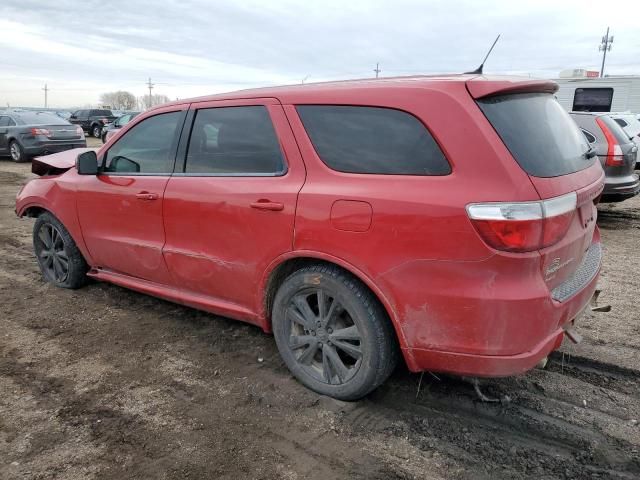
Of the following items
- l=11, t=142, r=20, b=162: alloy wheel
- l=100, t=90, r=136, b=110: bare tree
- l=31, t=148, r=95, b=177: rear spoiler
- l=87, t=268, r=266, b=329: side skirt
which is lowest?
l=87, t=268, r=266, b=329: side skirt

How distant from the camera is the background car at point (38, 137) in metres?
15.2

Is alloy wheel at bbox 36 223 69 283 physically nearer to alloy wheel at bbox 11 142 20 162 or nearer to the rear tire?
the rear tire

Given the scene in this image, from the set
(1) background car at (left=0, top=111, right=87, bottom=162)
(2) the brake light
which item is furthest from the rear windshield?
(2) the brake light

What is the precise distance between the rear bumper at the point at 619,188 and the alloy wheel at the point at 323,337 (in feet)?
18.1

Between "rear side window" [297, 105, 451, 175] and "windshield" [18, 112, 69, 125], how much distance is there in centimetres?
1487

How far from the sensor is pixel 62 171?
4.55 meters

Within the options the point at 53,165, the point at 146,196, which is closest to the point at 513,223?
the point at 146,196

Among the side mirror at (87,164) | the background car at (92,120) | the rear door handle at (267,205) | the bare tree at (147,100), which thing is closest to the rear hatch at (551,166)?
the rear door handle at (267,205)

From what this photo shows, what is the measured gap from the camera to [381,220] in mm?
2488

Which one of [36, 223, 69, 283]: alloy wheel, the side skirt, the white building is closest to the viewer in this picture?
the side skirt

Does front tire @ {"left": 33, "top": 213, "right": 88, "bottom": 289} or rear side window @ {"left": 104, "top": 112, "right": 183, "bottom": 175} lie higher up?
rear side window @ {"left": 104, "top": 112, "right": 183, "bottom": 175}

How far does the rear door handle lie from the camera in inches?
113

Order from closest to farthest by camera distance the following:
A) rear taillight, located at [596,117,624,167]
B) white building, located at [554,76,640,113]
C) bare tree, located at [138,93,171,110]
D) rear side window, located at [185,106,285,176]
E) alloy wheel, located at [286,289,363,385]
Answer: alloy wheel, located at [286,289,363,385] < rear side window, located at [185,106,285,176] < rear taillight, located at [596,117,624,167] < white building, located at [554,76,640,113] < bare tree, located at [138,93,171,110]

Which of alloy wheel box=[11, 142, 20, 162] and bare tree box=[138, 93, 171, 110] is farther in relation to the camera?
bare tree box=[138, 93, 171, 110]
